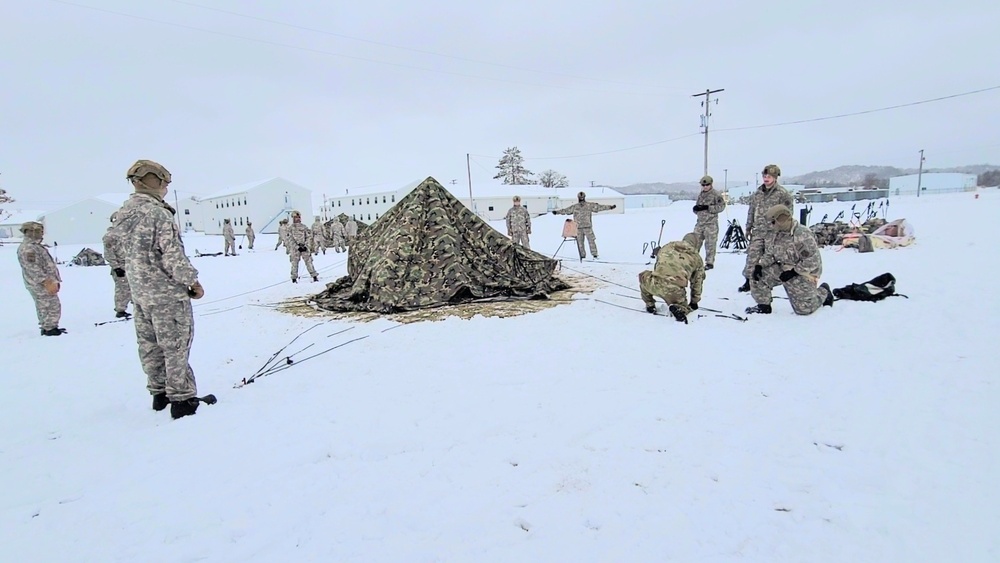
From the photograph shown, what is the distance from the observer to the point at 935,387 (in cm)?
334

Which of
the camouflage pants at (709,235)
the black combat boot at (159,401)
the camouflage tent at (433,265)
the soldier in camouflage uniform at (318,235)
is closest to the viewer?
the black combat boot at (159,401)

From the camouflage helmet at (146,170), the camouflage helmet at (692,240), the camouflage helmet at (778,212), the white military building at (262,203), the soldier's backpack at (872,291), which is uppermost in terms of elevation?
the white military building at (262,203)

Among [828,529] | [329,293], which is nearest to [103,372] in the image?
[329,293]

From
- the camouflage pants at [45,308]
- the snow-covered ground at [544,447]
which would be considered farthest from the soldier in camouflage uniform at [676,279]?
the camouflage pants at [45,308]

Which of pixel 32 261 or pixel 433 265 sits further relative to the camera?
pixel 433 265

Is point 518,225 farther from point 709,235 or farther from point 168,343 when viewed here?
point 168,343

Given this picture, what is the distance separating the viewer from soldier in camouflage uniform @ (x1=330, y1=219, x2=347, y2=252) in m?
21.5

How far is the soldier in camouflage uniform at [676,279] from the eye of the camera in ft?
18.5

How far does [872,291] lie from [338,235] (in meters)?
20.2

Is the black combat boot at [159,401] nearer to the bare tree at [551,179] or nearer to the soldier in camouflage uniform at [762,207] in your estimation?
the soldier in camouflage uniform at [762,207]

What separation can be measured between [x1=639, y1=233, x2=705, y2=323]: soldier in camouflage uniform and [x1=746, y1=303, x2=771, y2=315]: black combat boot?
63 centimetres

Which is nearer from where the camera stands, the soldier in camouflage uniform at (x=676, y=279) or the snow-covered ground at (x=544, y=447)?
the snow-covered ground at (x=544, y=447)

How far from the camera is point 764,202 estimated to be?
22.2 ft

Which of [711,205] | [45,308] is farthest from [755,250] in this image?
[45,308]
